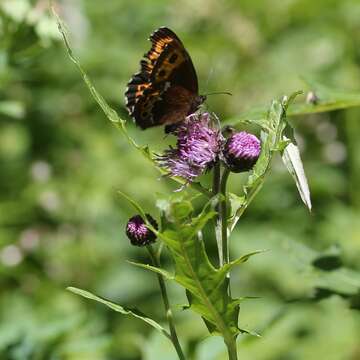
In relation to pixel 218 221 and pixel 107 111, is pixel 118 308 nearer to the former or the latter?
pixel 218 221

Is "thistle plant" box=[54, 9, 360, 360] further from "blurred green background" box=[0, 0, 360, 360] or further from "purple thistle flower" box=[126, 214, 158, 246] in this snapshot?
"blurred green background" box=[0, 0, 360, 360]

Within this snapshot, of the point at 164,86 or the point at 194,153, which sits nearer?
the point at 194,153

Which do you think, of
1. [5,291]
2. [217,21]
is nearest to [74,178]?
[5,291]

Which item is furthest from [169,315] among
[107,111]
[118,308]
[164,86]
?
[164,86]

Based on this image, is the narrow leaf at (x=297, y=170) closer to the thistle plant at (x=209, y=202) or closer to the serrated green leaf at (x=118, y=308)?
the thistle plant at (x=209, y=202)

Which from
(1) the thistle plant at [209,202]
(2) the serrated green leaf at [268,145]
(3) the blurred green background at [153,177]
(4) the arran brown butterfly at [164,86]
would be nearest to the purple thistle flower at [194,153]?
(1) the thistle plant at [209,202]

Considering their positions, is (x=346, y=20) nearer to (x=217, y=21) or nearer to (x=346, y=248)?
(x=217, y=21)
